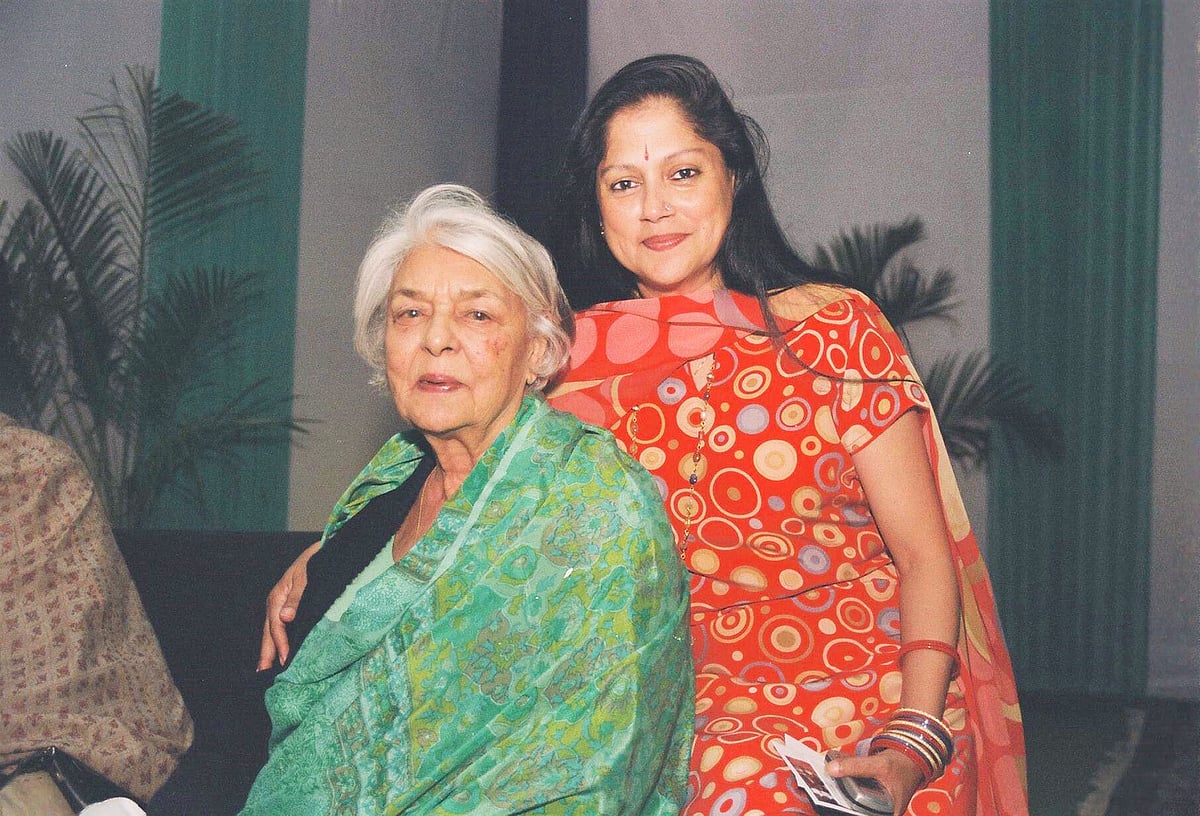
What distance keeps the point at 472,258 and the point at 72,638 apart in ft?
3.71

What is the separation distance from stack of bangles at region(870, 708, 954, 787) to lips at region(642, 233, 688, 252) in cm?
86

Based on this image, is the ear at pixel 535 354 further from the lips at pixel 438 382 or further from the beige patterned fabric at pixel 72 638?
the beige patterned fabric at pixel 72 638

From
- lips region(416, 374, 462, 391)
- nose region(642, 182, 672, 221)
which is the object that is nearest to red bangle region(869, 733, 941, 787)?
lips region(416, 374, 462, 391)

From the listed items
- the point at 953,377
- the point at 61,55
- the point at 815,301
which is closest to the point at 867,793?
the point at 815,301

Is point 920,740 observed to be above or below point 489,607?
below

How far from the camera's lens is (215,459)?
4.59 m

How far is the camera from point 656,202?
1.96 m

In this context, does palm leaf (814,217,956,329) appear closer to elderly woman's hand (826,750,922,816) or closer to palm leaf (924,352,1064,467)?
palm leaf (924,352,1064,467)

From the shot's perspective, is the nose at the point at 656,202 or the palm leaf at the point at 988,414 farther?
the palm leaf at the point at 988,414

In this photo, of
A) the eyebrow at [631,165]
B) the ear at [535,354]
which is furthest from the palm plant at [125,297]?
the ear at [535,354]

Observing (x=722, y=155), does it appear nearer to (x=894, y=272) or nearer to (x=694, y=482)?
(x=694, y=482)

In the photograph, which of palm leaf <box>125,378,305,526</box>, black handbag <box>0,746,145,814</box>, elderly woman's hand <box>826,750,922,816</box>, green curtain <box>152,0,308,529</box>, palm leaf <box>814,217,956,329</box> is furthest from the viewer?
palm leaf <box>814,217,956,329</box>

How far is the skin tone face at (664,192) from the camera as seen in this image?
1971 millimetres

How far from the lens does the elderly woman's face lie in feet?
5.63
